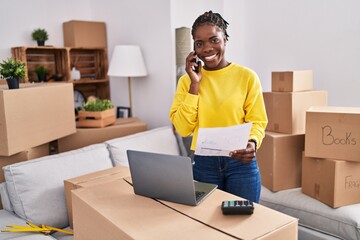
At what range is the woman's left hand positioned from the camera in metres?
1.19

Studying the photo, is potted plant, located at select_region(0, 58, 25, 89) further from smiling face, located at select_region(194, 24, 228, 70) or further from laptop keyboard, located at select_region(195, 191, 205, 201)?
laptop keyboard, located at select_region(195, 191, 205, 201)

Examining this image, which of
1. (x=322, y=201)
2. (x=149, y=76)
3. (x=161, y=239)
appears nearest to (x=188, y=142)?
(x=149, y=76)

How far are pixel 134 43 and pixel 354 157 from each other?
1987mm

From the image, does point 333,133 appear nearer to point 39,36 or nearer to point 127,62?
point 127,62

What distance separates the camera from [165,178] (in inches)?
37.5

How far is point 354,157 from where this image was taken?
1.76 m

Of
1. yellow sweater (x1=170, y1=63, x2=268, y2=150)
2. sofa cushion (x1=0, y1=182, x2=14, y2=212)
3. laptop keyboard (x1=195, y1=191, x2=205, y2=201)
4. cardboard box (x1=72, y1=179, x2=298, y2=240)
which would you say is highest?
yellow sweater (x1=170, y1=63, x2=268, y2=150)

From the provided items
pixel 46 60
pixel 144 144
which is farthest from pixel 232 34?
pixel 46 60

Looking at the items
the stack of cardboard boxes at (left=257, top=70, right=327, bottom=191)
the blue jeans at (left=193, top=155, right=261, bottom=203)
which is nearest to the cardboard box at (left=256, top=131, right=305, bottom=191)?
the stack of cardboard boxes at (left=257, top=70, right=327, bottom=191)

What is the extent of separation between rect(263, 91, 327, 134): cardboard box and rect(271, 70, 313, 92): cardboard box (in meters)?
0.05

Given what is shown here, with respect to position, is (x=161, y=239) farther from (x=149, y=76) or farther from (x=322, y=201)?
(x=149, y=76)

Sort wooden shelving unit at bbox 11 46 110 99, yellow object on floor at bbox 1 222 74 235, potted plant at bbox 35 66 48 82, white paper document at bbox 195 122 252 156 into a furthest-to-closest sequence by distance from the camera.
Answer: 1. wooden shelving unit at bbox 11 46 110 99
2. potted plant at bbox 35 66 48 82
3. yellow object on floor at bbox 1 222 74 235
4. white paper document at bbox 195 122 252 156

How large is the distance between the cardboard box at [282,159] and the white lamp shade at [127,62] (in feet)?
3.97

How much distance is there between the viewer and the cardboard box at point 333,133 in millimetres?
1746
